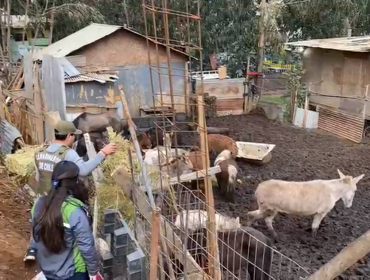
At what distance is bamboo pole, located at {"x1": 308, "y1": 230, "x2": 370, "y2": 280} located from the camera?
78.0 inches

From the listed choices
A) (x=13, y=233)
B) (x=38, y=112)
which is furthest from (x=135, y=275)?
(x=38, y=112)

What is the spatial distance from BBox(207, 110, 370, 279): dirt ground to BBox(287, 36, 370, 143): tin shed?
730mm

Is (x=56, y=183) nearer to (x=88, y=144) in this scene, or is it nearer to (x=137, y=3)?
(x=88, y=144)

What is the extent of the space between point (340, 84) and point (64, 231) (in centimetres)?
1489

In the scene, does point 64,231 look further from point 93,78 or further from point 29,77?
point 93,78

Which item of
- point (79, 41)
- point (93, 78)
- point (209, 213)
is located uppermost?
point (79, 41)

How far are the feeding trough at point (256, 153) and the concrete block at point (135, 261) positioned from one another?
26.9 feet

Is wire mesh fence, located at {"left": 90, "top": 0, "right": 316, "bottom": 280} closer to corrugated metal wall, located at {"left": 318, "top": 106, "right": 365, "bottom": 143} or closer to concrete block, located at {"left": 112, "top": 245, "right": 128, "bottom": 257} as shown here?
concrete block, located at {"left": 112, "top": 245, "right": 128, "bottom": 257}

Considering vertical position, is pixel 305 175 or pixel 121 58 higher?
pixel 121 58

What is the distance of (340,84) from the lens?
55.2 feet

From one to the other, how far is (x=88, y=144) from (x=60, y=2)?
2022 centimetres

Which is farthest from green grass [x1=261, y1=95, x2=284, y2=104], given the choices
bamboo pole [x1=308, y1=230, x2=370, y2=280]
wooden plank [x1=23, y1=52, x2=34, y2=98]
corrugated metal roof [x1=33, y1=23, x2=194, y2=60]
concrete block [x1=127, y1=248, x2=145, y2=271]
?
bamboo pole [x1=308, y1=230, x2=370, y2=280]

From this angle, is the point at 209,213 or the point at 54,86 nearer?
the point at 209,213

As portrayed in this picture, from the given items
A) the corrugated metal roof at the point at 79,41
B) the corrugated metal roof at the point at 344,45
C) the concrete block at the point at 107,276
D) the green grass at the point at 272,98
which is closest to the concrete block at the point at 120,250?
the concrete block at the point at 107,276
